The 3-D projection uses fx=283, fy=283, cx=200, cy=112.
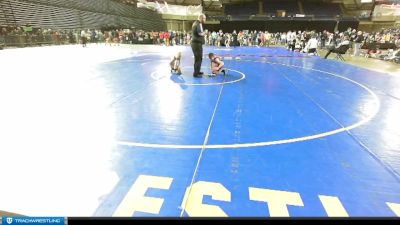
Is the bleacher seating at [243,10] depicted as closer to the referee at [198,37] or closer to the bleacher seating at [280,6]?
the bleacher seating at [280,6]

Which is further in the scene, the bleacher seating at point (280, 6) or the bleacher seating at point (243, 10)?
the bleacher seating at point (243, 10)

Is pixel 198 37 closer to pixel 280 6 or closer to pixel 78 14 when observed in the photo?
pixel 78 14

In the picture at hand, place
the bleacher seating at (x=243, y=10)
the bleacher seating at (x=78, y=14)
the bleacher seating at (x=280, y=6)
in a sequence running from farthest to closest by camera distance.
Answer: the bleacher seating at (x=243, y=10)
the bleacher seating at (x=280, y=6)
the bleacher seating at (x=78, y=14)

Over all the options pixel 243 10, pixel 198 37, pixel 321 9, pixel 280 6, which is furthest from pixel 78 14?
pixel 321 9

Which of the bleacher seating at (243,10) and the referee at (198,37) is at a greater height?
the bleacher seating at (243,10)

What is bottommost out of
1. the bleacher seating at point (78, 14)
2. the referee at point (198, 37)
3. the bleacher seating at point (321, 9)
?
the referee at point (198, 37)

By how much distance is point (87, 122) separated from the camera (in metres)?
5.13

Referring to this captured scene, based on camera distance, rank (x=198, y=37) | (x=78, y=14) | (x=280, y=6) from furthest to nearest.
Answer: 1. (x=280, y=6)
2. (x=78, y=14)
3. (x=198, y=37)

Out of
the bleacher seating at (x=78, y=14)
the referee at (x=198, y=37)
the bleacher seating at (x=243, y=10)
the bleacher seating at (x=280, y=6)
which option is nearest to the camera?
the referee at (x=198, y=37)

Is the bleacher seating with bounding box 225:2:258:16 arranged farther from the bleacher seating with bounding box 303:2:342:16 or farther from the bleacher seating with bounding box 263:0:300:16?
the bleacher seating with bounding box 303:2:342:16

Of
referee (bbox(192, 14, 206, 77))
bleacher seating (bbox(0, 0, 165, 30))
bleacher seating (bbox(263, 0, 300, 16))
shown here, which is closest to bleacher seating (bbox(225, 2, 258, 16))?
bleacher seating (bbox(263, 0, 300, 16))

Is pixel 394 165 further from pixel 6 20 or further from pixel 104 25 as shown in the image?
pixel 104 25

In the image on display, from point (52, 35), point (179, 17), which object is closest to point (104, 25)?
point (52, 35)

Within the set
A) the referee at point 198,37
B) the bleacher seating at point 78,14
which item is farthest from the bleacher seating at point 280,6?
the referee at point 198,37
